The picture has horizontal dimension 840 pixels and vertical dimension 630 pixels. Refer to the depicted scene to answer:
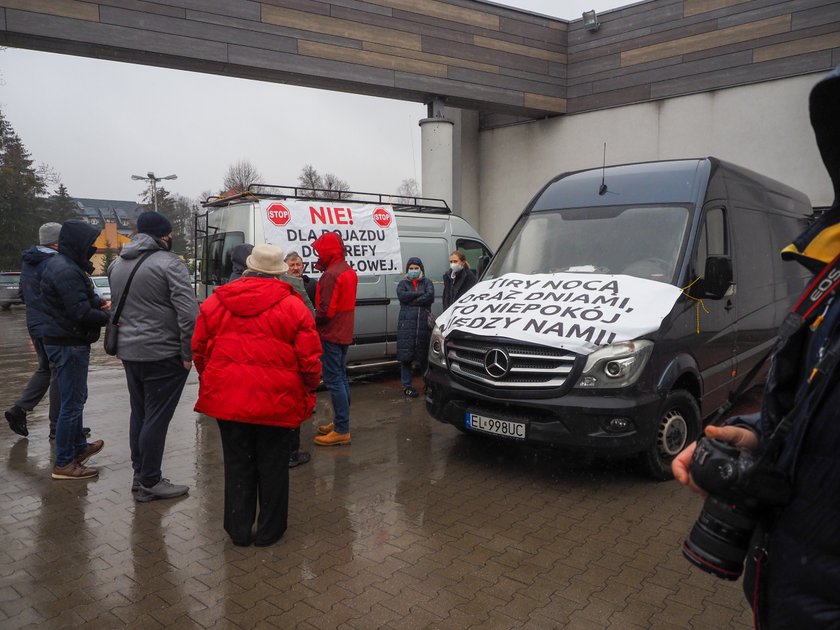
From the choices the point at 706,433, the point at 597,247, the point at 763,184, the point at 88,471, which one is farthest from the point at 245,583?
the point at 763,184

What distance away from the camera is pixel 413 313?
8.31 m

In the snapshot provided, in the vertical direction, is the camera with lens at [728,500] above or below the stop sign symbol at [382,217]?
below

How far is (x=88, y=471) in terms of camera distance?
542 cm

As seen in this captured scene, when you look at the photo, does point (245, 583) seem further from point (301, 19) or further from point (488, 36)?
point (488, 36)

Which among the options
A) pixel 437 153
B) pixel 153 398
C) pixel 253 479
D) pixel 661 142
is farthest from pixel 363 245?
pixel 661 142

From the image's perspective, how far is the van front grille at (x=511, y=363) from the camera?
488 centimetres

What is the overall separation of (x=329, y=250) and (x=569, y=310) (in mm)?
2220

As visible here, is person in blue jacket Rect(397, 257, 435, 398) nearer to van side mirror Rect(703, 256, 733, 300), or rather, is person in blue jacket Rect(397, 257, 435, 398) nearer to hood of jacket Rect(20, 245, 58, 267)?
van side mirror Rect(703, 256, 733, 300)

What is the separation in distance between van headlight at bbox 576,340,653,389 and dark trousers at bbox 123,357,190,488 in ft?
9.56

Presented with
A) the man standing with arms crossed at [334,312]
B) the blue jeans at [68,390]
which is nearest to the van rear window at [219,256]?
the man standing with arms crossed at [334,312]

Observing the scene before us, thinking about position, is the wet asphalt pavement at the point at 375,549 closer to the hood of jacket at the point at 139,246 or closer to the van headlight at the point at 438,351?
the van headlight at the point at 438,351

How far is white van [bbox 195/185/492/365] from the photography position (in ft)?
27.9

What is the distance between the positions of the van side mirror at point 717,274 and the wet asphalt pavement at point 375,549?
1.57 meters

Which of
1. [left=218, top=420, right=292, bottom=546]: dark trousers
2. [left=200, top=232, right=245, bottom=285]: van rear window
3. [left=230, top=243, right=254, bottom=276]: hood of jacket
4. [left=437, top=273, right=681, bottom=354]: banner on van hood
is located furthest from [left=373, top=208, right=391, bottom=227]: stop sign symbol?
[left=218, top=420, right=292, bottom=546]: dark trousers
